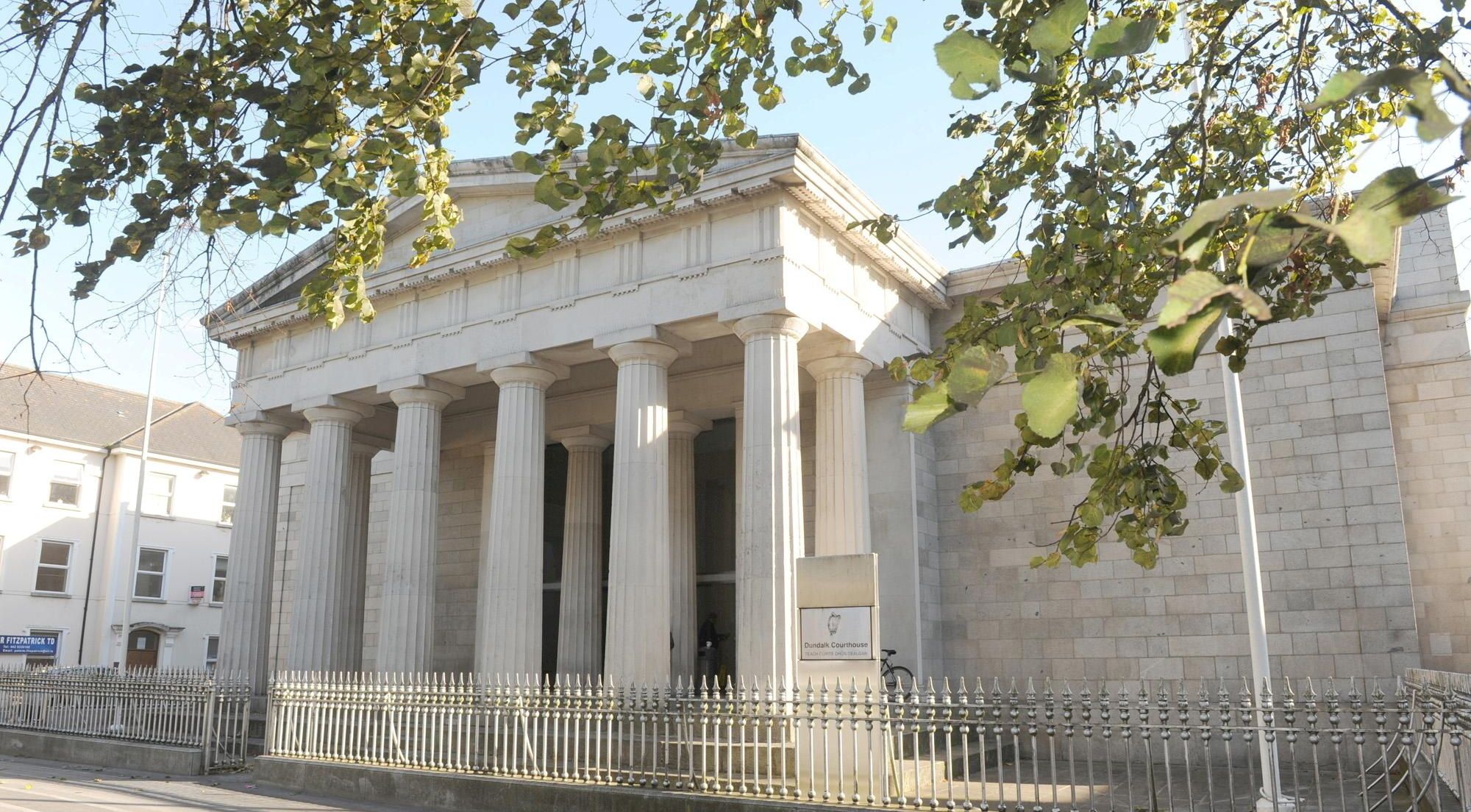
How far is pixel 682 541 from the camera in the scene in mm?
20516

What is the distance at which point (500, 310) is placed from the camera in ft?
62.2

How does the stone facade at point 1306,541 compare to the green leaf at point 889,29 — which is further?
the stone facade at point 1306,541

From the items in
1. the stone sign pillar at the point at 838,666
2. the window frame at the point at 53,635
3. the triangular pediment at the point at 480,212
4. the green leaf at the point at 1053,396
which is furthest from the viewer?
the window frame at the point at 53,635

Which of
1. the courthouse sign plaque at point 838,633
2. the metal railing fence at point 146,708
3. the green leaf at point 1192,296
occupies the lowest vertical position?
the metal railing fence at point 146,708

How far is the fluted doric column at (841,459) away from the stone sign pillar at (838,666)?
4276 mm

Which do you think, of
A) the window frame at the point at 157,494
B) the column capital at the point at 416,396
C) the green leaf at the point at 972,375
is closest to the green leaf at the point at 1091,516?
the green leaf at the point at 972,375

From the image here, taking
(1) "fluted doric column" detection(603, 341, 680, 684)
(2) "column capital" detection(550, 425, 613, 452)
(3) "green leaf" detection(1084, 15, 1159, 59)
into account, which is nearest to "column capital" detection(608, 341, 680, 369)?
(1) "fluted doric column" detection(603, 341, 680, 684)

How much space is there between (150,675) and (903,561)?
42.3ft

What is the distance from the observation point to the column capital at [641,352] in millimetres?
17062

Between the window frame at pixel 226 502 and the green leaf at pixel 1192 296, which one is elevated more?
the window frame at pixel 226 502

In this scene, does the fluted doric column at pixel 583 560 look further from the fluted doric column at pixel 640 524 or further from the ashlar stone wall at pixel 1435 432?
the ashlar stone wall at pixel 1435 432

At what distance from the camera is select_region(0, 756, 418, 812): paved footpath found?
41.0 ft

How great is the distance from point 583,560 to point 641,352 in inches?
256

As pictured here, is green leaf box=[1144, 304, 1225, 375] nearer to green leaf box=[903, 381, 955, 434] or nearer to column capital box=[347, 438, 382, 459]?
green leaf box=[903, 381, 955, 434]
